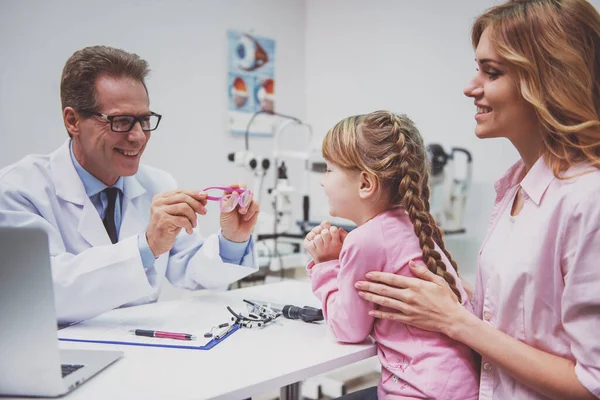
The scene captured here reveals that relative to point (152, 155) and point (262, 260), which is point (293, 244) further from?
point (152, 155)

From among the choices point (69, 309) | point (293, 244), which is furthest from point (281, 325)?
point (293, 244)

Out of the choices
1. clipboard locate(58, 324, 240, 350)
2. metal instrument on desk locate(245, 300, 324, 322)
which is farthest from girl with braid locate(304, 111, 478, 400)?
clipboard locate(58, 324, 240, 350)

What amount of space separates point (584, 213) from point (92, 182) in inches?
51.8

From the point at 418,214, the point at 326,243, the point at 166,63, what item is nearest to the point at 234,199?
the point at 326,243

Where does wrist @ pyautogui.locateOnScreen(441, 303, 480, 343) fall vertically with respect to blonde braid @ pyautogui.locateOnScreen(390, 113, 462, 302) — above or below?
below

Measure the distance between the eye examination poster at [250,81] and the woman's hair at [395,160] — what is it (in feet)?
7.88

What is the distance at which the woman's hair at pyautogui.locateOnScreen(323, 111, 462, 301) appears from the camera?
3.43ft

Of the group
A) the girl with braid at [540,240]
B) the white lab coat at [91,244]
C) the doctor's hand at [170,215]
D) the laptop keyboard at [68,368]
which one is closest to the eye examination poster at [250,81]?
the white lab coat at [91,244]

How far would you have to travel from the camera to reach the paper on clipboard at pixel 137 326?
1.08 m

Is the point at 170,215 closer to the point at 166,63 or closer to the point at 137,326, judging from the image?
the point at 137,326

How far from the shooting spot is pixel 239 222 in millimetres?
1510

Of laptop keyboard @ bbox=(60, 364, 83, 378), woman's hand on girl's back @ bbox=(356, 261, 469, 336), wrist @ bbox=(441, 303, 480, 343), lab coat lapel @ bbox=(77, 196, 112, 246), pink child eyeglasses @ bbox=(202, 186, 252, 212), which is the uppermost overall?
pink child eyeglasses @ bbox=(202, 186, 252, 212)

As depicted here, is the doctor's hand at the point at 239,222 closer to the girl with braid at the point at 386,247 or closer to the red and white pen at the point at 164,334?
the girl with braid at the point at 386,247

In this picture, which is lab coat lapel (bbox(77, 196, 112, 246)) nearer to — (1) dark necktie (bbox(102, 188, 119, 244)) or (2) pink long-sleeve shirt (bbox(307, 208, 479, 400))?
(1) dark necktie (bbox(102, 188, 119, 244))
